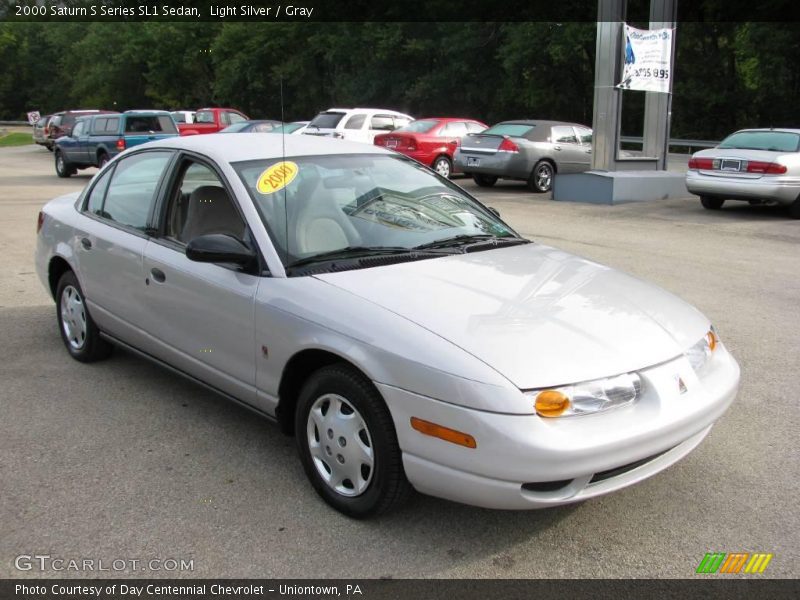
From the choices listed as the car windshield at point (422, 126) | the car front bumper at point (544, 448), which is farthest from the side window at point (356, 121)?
the car front bumper at point (544, 448)

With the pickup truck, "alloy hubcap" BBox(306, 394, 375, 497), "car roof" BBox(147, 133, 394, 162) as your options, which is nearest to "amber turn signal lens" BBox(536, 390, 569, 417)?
"alloy hubcap" BBox(306, 394, 375, 497)

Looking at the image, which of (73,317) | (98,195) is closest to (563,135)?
(98,195)

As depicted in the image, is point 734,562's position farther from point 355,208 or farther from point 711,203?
point 711,203

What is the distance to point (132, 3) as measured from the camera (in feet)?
181

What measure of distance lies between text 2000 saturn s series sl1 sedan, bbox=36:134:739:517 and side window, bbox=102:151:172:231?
0.06 ft

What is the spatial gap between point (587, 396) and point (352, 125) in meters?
19.1

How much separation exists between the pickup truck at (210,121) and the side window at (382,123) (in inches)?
317

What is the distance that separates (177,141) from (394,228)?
154 cm

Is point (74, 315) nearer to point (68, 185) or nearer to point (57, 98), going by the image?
point (68, 185)

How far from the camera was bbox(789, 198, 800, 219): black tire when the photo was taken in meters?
12.9

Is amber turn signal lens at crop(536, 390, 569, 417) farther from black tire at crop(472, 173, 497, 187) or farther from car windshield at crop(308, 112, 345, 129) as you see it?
car windshield at crop(308, 112, 345, 129)

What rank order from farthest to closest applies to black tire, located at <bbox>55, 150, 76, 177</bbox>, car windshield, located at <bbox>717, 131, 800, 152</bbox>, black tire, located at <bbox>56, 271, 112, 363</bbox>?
black tire, located at <bbox>55, 150, 76, 177</bbox> < car windshield, located at <bbox>717, 131, 800, 152</bbox> < black tire, located at <bbox>56, 271, 112, 363</bbox>
